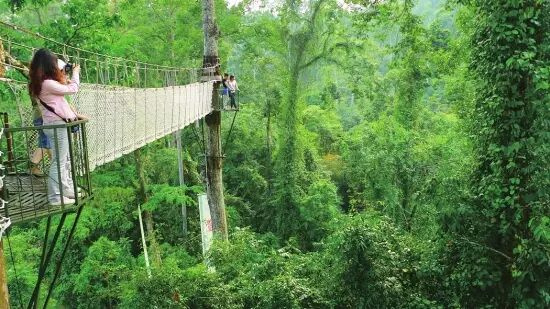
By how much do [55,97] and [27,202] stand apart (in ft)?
1.69

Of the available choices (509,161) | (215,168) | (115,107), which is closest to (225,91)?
(215,168)

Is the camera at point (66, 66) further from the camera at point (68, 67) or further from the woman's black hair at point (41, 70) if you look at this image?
the woman's black hair at point (41, 70)

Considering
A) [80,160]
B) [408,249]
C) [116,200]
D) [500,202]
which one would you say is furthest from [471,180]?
[116,200]

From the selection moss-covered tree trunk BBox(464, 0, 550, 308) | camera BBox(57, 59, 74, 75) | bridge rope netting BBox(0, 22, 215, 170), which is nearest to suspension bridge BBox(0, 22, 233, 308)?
bridge rope netting BBox(0, 22, 215, 170)

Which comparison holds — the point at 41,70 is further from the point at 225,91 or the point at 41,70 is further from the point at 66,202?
the point at 225,91

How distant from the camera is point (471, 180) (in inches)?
175

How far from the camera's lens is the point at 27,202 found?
7.47 ft

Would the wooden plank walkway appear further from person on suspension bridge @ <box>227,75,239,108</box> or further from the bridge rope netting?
person on suspension bridge @ <box>227,75,239,108</box>

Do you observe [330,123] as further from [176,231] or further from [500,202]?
[500,202]

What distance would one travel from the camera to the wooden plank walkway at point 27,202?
2.00 meters

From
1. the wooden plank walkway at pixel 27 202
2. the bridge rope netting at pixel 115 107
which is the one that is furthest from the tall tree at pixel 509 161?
the wooden plank walkway at pixel 27 202

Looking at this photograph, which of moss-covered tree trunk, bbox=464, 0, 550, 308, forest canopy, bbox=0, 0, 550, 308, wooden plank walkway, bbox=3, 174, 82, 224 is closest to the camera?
wooden plank walkway, bbox=3, 174, 82, 224

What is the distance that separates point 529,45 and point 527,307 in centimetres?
204

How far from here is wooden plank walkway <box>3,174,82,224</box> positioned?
2.00m
